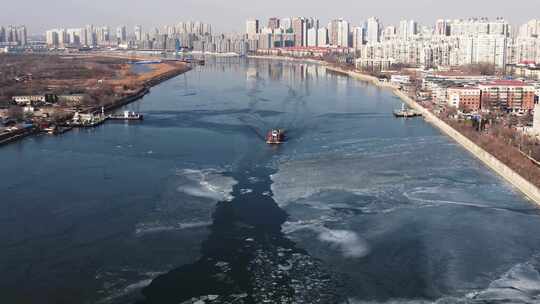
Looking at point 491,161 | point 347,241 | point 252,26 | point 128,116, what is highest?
point 252,26

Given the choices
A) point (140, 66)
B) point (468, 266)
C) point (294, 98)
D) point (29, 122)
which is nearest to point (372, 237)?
point (468, 266)

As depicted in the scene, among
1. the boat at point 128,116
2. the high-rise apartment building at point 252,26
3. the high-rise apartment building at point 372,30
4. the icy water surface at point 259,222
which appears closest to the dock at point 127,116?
the boat at point 128,116

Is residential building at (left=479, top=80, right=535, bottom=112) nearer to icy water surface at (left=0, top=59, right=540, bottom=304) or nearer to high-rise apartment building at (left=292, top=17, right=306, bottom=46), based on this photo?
→ icy water surface at (left=0, top=59, right=540, bottom=304)

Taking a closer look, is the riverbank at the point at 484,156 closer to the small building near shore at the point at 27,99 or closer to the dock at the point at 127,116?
the dock at the point at 127,116

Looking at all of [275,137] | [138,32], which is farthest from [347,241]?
[138,32]

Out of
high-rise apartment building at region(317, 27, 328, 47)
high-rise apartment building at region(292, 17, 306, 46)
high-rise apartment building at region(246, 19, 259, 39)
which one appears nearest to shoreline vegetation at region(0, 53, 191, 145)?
high-rise apartment building at region(317, 27, 328, 47)

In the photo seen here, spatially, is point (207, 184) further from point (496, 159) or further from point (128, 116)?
point (128, 116)
